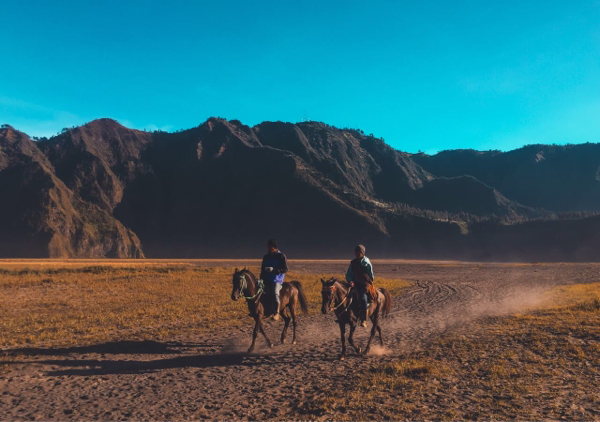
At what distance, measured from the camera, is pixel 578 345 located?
10.7 metres

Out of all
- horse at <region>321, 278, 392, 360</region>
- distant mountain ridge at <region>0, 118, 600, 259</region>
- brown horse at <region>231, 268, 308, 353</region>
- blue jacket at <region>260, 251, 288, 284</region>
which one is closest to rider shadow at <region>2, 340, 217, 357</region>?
brown horse at <region>231, 268, 308, 353</region>

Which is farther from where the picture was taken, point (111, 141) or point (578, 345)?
point (111, 141)

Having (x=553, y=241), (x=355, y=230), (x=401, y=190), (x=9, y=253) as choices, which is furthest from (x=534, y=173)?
(x=9, y=253)

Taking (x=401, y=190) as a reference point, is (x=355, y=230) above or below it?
below

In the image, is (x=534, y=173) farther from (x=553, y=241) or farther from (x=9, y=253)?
(x=9, y=253)

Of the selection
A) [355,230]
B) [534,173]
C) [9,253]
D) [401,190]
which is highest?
[534,173]

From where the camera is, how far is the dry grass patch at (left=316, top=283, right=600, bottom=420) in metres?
6.47

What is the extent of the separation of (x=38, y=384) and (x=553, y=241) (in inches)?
4797

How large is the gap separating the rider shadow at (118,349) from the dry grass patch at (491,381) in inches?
249

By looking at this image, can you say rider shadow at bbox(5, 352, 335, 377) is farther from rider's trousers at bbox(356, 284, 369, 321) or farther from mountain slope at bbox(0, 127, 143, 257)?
mountain slope at bbox(0, 127, 143, 257)

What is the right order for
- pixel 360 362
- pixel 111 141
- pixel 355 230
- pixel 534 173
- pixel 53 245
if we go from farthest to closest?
pixel 534 173 < pixel 111 141 < pixel 355 230 < pixel 53 245 < pixel 360 362

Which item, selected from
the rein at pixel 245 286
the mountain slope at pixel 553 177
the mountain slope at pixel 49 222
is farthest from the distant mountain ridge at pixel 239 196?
the rein at pixel 245 286

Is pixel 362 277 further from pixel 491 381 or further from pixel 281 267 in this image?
pixel 491 381

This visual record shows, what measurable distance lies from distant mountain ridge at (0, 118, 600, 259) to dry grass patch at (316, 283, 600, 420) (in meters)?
104
